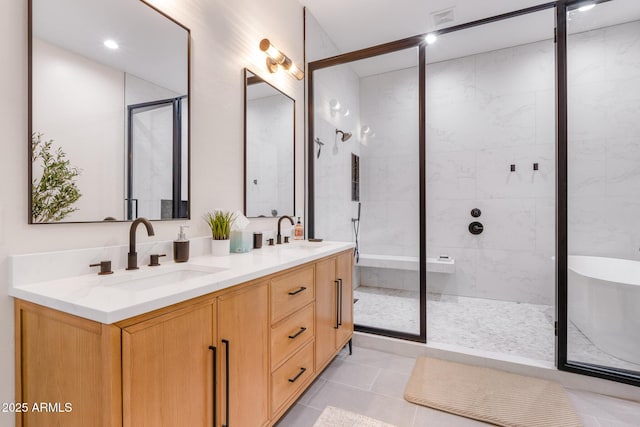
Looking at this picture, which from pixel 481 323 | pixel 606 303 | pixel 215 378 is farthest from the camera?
pixel 481 323

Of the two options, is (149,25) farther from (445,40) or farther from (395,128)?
(445,40)

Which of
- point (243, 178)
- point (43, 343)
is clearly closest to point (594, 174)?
point (243, 178)

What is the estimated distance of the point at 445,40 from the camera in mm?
3326

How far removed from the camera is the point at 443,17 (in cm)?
288

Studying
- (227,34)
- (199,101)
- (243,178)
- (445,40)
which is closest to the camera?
(199,101)

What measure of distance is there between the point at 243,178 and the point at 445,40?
9.34 feet

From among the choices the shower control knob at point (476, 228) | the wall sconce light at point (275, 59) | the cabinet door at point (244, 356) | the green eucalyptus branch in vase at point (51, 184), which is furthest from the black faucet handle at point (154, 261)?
the shower control knob at point (476, 228)

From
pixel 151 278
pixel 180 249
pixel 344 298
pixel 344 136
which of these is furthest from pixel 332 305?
pixel 344 136

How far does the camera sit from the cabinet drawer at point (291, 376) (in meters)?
1.39

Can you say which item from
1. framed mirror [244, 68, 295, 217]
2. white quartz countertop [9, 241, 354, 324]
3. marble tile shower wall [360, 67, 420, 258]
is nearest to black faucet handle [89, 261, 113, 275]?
white quartz countertop [9, 241, 354, 324]

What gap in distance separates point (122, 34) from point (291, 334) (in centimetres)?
155

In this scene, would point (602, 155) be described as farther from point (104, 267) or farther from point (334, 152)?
point (104, 267)

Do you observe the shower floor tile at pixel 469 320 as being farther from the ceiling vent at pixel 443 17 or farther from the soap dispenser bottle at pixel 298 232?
the ceiling vent at pixel 443 17

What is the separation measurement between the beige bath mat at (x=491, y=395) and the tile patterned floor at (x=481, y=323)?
0.27 meters
